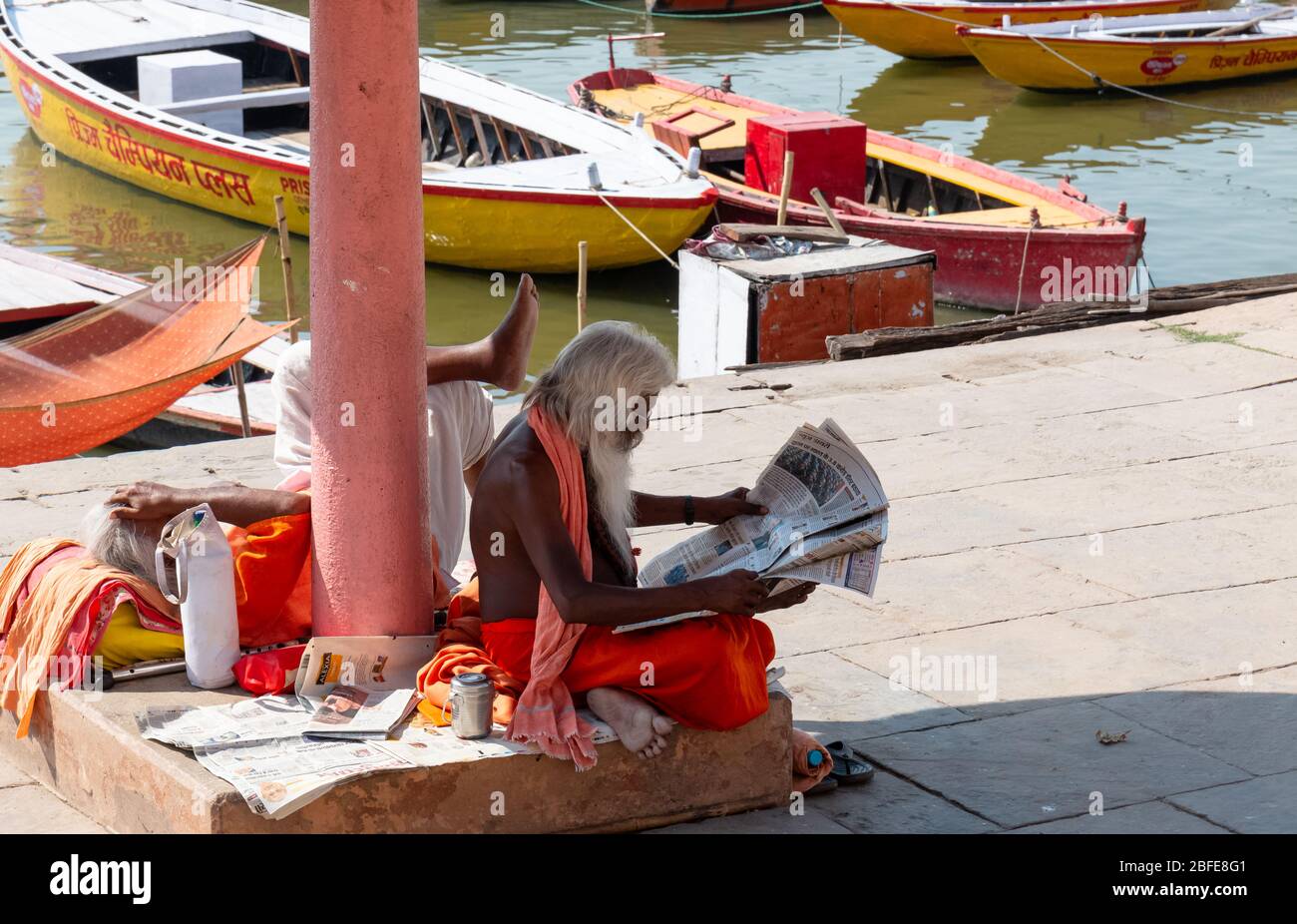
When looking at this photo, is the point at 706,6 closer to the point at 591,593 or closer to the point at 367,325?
the point at 367,325

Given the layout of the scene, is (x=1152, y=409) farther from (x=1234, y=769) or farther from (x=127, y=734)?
(x=127, y=734)

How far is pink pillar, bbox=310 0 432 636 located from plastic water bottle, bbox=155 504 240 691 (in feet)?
0.79

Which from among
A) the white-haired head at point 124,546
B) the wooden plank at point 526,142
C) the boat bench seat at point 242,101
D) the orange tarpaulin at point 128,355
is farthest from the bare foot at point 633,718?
the boat bench seat at point 242,101

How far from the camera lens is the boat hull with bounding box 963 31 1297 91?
24750 mm

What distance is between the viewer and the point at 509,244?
16.1 metres

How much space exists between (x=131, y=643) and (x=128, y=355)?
5.22 meters

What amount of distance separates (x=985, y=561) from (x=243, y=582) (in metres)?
3.06

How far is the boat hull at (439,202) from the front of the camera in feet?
50.4

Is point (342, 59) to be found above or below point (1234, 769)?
above

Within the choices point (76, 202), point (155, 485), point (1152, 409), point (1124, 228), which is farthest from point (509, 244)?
point (155, 485)

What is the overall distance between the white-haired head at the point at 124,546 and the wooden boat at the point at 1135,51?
2240cm

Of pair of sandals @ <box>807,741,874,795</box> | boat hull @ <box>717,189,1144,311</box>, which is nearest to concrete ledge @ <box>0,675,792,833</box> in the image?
pair of sandals @ <box>807,741,874,795</box>

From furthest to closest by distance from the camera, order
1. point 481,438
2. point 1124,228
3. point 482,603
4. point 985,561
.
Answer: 1. point 1124,228
2. point 985,561
3. point 481,438
4. point 482,603

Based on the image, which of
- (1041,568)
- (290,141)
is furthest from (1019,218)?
(1041,568)
